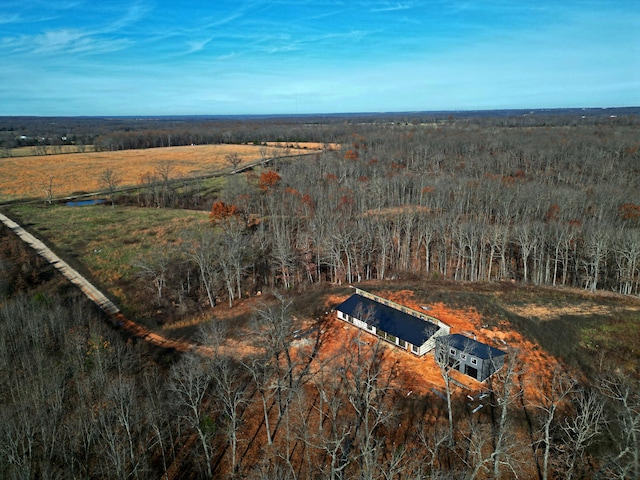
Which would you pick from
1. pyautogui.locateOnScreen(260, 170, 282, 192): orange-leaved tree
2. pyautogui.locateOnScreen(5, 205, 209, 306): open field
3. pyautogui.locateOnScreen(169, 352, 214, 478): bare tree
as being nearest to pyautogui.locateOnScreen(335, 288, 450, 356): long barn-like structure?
pyautogui.locateOnScreen(169, 352, 214, 478): bare tree

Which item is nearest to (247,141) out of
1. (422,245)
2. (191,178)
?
(191,178)

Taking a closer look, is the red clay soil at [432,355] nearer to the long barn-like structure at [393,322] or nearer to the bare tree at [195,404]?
the long barn-like structure at [393,322]

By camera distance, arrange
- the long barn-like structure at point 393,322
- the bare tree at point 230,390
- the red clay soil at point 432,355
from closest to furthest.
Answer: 1. the bare tree at point 230,390
2. the red clay soil at point 432,355
3. the long barn-like structure at point 393,322

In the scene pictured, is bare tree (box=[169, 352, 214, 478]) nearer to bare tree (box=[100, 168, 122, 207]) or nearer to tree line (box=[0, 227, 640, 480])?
tree line (box=[0, 227, 640, 480])

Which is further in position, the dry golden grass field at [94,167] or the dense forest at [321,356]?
the dry golden grass field at [94,167]

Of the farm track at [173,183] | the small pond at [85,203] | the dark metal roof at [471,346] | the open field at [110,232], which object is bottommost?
the dark metal roof at [471,346]

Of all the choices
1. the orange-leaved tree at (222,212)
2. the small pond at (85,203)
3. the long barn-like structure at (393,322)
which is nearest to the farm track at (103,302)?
the long barn-like structure at (393,322)
